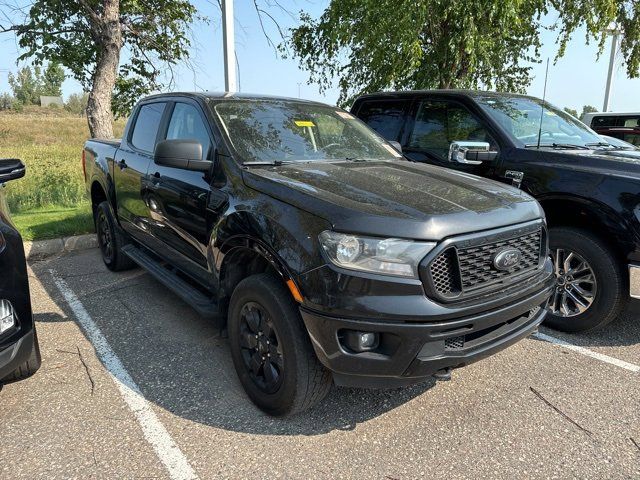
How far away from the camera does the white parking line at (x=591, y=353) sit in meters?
3.30

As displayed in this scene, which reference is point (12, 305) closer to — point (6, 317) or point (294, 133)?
point (6, 317)

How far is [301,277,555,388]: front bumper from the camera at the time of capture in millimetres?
2143

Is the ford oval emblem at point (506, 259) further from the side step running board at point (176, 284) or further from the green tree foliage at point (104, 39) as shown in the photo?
the green tree foliage at point (104, 39)

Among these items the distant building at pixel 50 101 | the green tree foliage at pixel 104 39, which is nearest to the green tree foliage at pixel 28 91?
the distant building at pixel 50 101

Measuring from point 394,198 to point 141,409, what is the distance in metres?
1.91

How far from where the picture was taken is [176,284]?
11.9 feet

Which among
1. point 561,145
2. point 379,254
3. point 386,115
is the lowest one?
point 379,254

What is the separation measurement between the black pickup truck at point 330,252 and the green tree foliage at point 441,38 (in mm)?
5796

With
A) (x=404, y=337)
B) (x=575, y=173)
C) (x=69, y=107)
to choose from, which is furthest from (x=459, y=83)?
(x=69, y=107)

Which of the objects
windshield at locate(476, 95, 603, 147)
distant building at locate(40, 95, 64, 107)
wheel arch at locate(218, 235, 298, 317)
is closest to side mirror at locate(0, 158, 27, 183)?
wheel arch at locate(218, 235, 298, 317)

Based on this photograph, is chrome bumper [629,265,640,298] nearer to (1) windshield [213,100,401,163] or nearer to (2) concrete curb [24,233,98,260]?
(1) windshield [213,100,401,163]

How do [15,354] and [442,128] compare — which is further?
[442,128]

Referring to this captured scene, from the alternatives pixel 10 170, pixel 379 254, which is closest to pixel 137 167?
pixel 10 170

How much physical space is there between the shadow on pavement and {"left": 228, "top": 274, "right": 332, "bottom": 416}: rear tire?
0.16 metres
